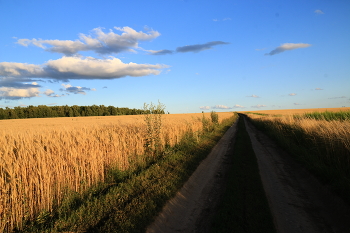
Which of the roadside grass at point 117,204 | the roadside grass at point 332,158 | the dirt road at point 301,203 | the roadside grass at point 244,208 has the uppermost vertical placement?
the roadside grass at point 332,158

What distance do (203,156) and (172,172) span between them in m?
3.49

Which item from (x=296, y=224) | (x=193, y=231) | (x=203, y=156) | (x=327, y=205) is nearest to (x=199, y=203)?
(x=193, y=231)

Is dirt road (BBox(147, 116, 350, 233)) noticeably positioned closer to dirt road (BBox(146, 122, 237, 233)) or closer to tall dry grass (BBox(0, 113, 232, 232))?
dirt road (BBox(146, 122, 237, 233))

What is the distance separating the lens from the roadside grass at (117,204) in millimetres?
4524

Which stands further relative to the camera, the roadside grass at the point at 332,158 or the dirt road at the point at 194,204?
the roadside grass at the point at 332,158

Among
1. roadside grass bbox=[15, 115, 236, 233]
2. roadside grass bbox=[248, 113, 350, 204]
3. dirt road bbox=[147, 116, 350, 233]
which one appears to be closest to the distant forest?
roadside grass bbox=[15, 115, 236, 233]

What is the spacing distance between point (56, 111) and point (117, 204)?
75799mm

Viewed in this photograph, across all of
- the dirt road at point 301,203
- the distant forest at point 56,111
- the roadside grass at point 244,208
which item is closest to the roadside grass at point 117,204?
the roadside grass at point 244,208

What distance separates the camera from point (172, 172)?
8266 millimetres

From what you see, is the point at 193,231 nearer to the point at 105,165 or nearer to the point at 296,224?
the point at 296,224

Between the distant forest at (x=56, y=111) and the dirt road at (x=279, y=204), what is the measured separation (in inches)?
2687

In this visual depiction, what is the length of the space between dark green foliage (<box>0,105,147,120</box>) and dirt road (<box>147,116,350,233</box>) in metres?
68.2

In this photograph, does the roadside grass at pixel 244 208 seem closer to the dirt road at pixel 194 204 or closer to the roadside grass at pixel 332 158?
the dirt road at pixel 194 204

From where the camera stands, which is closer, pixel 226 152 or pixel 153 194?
pixel 153 194
